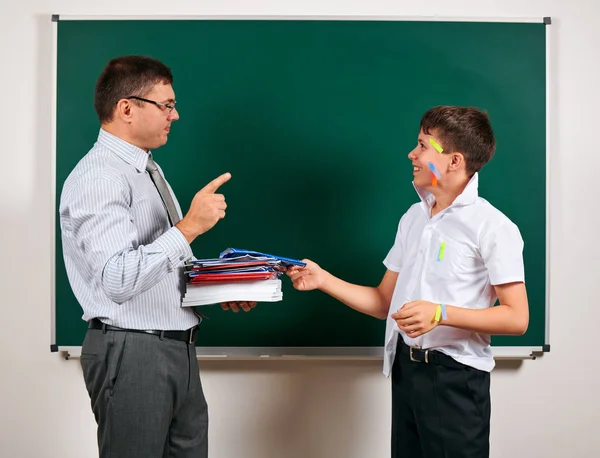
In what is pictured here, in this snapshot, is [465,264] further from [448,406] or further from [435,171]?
[448,406]

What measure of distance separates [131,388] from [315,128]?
1.40 m

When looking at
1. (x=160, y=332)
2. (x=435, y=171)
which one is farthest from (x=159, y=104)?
(x=435, y=171)

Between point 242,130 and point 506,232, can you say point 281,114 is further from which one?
point 506,232

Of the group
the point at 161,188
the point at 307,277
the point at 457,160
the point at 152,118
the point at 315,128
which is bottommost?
the point at 307,277

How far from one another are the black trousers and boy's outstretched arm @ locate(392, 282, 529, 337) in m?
0.16

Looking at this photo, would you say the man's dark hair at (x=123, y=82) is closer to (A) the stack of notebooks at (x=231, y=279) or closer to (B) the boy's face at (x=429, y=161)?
(A) the stack of notebooks at (x=231, y=279)

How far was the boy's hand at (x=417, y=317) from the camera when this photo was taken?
5.37ft

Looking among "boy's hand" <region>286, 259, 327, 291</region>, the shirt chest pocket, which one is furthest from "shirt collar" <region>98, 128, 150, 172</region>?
the shirt chest pocket

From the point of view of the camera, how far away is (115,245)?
4.84 ft

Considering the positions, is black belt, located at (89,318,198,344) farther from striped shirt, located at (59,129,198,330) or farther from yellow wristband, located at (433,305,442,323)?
yellow wristband, located at (433,305,442,323)
